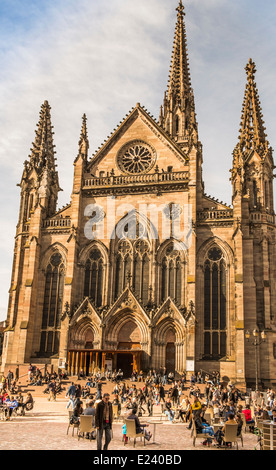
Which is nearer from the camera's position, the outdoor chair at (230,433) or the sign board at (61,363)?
the outdoor chair at (230,433)

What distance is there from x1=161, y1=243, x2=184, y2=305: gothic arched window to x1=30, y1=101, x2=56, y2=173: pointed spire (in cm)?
1832

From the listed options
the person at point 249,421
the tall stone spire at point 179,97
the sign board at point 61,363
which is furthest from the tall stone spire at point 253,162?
the person at point 249,421

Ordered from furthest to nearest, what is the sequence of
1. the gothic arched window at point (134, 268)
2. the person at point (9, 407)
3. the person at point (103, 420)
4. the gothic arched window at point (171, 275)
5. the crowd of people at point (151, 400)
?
1. the gothic arched window at point (134, 268)
2. the gothic arched window at point (171, 275)
3. the person at point (9, 407)
4. the crowd of people at point (151, 400)
5. the person at point (103, 420)

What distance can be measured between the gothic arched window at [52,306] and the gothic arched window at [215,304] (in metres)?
13.6

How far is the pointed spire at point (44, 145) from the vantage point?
53.4m

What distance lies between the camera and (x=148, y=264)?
43.2m

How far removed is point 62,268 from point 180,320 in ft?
42.1

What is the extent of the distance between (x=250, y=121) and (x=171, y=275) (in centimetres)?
1926

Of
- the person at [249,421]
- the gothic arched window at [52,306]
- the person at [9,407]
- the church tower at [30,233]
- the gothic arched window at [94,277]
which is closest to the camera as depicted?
the person at [249,421]

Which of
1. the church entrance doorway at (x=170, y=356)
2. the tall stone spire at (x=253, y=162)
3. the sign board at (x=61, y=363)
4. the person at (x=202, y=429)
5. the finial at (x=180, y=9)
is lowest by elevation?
the person at (x=202, y=429)

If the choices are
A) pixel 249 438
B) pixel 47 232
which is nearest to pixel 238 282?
pixel 47 232

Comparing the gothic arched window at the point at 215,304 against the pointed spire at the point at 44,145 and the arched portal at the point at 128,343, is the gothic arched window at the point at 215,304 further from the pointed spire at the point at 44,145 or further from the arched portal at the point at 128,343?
the pointed spire at the point at 44,145

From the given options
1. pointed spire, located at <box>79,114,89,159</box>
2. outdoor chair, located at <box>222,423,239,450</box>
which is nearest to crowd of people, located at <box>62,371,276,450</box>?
outdoor chair, located at <box>222,423,239,450</box>

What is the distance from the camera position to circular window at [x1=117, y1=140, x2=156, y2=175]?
46750 mm
